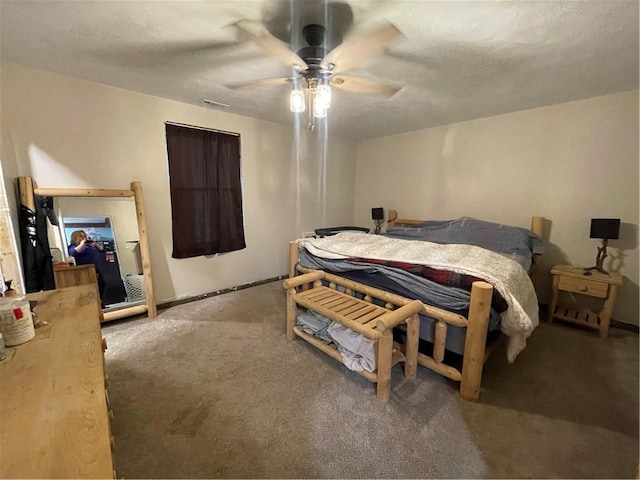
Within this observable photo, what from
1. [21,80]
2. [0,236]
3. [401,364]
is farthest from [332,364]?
[21,80]

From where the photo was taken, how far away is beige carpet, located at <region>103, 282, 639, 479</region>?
4.32ft

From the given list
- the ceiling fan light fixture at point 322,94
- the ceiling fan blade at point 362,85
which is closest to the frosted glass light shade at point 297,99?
the ceiling fan light fixture at point 322,94

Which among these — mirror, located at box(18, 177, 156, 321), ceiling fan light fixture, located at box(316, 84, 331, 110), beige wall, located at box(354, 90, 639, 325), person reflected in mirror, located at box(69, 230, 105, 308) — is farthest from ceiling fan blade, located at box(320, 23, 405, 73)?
person reflected in mirror, located at box(69, 230, 105, 308)

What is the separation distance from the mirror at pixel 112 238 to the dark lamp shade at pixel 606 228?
169 inches

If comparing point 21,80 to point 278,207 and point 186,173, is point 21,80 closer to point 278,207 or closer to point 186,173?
point 186,173

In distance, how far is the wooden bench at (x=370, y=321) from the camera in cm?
164

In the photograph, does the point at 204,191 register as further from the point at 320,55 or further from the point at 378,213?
the point at 378,213

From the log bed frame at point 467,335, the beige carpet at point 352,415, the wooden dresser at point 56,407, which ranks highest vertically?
the wooden dresser at point 56,407

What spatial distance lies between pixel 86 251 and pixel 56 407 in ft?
7.67

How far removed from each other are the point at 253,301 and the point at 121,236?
1511mm

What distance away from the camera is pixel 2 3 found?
4.61ft

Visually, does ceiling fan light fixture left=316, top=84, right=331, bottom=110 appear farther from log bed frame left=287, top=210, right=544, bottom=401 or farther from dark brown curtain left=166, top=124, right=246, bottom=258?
dark brown curtain left=166, top=124, right=246, bottom=258

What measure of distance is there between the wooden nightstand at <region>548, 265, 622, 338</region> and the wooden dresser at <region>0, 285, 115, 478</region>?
3.45 metres

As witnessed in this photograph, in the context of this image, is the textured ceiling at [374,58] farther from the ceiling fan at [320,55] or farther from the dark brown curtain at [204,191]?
the dark brown curtain at [204,191]
